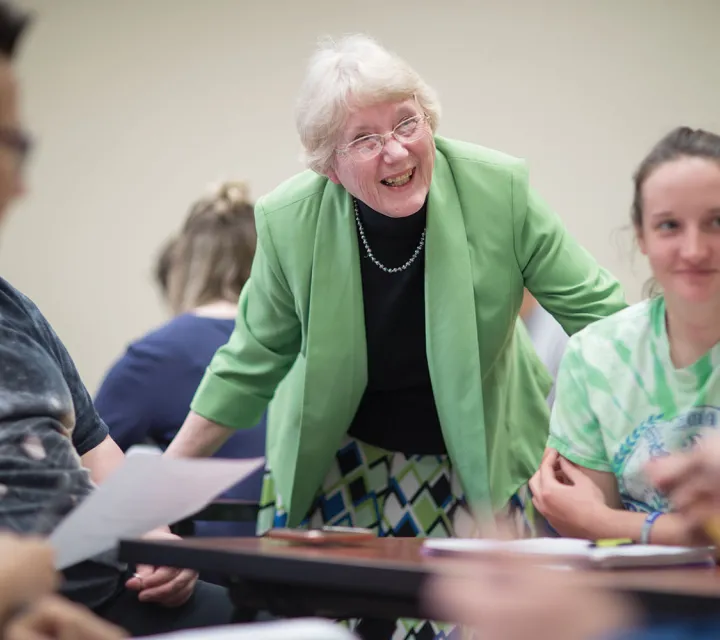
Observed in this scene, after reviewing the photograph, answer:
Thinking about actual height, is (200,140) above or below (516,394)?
above

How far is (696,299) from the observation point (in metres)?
1.51

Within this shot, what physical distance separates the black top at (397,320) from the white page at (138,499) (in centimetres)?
98

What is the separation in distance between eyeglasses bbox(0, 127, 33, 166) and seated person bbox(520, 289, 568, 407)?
1.80 meters

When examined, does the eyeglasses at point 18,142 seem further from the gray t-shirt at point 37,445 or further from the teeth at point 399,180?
the teeth at point 399,180

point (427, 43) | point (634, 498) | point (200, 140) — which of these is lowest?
point (634, 498)

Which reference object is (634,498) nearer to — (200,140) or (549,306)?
(549,306)

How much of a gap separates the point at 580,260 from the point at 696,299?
0.51 m

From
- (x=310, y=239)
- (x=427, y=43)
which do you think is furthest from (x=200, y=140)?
(x=310, y=239)

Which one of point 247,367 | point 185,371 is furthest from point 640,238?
point 185,371

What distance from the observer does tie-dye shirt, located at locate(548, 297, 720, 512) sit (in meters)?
1.47

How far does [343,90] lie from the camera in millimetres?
1895

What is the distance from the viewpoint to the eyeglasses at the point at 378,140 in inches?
75.0

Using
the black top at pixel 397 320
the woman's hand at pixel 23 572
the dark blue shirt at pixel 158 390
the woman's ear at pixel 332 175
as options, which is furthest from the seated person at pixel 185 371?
the woman's hand at pixel 23 572

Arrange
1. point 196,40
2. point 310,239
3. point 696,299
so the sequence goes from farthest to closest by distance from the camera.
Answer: point 196,40 < point 310,239 < point 696,299
